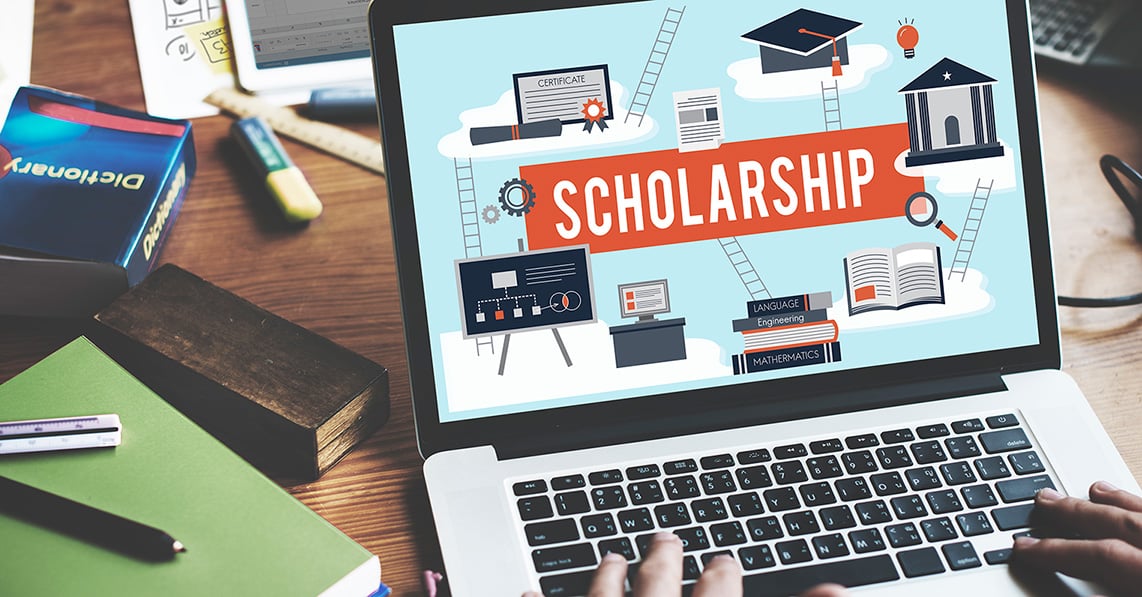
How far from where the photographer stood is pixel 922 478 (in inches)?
26.1

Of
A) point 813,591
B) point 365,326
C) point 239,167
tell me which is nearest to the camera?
point 813,591

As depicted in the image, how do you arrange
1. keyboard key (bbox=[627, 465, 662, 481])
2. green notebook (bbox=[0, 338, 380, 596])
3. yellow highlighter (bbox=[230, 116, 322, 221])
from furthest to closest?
yellow highlighter (bbox=[230, 116, 322, 221]) < keyboard key (bbox=[627, 465, 662, 481]) < green notebook (bbox=[0, 338, 380, 596])

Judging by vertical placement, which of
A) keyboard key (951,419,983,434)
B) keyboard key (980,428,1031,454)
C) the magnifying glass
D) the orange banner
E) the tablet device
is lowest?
keyboard key (980,428,1031,454)

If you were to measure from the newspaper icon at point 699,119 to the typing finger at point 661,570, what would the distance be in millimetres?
284

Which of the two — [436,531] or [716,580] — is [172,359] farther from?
[716,580]

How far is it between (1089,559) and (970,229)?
25cm

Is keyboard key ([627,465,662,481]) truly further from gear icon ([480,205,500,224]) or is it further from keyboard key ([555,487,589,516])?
gear icon ([480,205,500,224])

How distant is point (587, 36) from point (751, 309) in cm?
23

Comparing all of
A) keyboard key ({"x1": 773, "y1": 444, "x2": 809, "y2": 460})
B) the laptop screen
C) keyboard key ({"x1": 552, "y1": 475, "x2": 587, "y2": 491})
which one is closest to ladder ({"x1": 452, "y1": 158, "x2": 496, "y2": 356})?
the laptop screen

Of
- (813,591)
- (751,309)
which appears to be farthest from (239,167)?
(813,591)

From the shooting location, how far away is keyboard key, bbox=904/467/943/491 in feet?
2.16

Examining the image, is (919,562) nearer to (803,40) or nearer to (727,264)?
(727,264)

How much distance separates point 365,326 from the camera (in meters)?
0.83

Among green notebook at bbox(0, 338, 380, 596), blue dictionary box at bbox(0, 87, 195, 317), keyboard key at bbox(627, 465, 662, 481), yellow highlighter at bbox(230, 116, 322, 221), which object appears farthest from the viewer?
yellow highlighter at bbox(230, 116, 322, 221)
